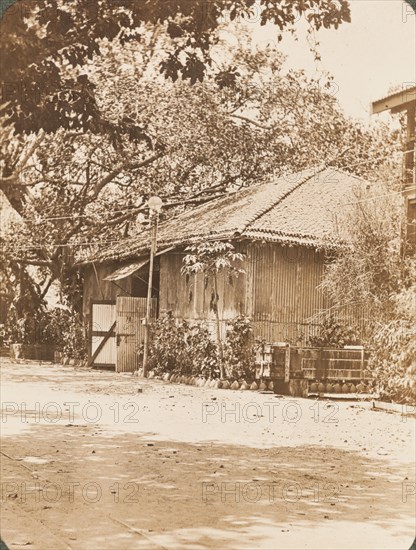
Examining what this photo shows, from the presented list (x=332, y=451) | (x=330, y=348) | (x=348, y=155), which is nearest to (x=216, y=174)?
(x=348, y=155)

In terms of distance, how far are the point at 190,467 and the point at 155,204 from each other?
128 centimetres

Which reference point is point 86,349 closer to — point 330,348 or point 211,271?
point 211,271

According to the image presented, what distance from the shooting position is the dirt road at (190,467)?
288cm

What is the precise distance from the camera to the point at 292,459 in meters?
3.75

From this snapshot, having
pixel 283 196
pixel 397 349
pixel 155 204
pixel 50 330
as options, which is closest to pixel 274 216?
pixel 283 196

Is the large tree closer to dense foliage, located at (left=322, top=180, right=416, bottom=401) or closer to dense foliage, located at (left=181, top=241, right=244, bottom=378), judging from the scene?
dense foliage, located at (left=322, top=180, right=416, bottom=401)

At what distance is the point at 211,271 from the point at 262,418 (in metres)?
1.10

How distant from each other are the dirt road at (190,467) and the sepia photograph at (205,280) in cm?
1

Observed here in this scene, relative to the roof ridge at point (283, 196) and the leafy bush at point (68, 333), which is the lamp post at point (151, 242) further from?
the roof ridge at point (283, 196)

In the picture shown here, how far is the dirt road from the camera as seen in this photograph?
9.45 ft

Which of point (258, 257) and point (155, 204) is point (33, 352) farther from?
point (258, 257)

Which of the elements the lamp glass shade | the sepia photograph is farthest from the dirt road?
the lamp glass shade

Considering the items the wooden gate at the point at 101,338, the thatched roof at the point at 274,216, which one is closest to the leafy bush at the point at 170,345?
the wooden gate at the point at 101,338

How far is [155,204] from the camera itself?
3652mm
